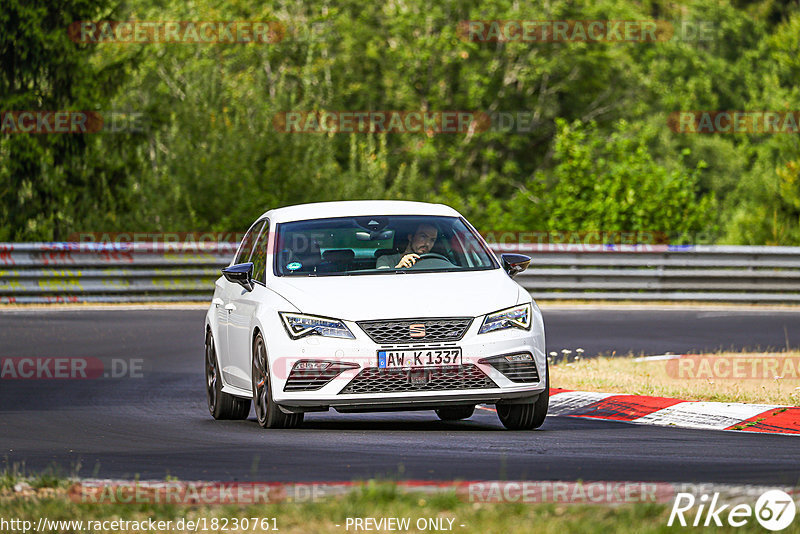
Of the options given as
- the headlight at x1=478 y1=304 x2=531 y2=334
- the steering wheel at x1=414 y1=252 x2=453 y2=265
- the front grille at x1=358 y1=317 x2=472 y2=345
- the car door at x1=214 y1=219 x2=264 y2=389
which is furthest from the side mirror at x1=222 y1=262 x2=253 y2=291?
the headlight at x1=478 y1=304 x2=531 y2=334

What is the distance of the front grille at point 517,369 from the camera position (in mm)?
10148

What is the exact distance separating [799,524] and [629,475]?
5.81ft

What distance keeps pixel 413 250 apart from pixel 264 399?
1.57 meters

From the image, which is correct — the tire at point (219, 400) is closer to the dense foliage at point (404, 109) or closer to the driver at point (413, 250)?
the driver at point (413, 250)

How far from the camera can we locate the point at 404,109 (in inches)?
2051

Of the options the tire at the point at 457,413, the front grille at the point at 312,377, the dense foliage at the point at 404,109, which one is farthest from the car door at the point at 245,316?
the dense foliage at the point at 404,109

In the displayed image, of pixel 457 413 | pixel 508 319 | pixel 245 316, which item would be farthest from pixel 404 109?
pixel 508 319

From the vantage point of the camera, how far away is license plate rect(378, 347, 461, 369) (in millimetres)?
10008

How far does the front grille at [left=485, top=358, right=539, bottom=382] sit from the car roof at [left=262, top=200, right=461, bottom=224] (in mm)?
1776

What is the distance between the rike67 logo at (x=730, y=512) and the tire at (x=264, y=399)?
14.8 feet

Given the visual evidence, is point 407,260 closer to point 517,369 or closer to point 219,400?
point 517,369

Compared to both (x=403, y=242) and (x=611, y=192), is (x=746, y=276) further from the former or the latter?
(x=403, y=242)

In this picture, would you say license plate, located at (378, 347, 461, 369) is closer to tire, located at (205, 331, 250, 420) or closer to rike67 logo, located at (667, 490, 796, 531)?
tire, located at (205, 331, 250, 420)

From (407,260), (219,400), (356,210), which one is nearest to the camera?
(407,260)
